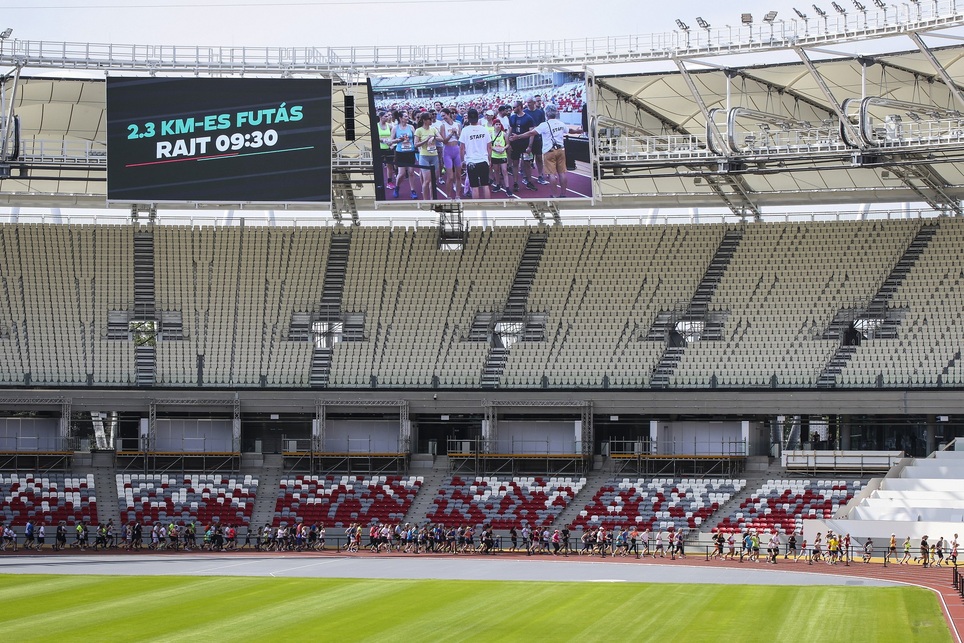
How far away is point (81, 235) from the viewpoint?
6550 centimetres

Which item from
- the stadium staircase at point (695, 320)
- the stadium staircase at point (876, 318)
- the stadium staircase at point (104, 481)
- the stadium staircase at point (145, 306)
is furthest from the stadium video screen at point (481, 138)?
the stadium staircase at point (104, 481)

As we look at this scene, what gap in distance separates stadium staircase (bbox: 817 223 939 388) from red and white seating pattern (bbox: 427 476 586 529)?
1184 centimetres

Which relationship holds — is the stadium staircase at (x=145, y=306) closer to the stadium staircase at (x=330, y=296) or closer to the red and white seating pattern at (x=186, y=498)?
the red and white seating pattern at (x=186, y=498)

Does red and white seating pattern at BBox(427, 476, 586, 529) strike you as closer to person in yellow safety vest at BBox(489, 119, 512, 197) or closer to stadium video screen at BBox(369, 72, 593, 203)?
stadium video screen at BBox(369, 72, 593, 203)

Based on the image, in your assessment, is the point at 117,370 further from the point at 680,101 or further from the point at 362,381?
the point at 680,101

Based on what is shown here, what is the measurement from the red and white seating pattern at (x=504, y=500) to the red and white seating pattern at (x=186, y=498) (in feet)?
27.1

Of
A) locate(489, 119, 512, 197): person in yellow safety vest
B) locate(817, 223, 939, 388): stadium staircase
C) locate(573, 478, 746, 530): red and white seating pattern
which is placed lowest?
locate(573, 478, 746, 530): red and white seating pattern

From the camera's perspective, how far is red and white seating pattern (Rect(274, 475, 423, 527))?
55.6 m

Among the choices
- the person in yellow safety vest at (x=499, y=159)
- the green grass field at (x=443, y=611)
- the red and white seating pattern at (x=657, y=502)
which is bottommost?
the green grass field at (x=443, y=611)

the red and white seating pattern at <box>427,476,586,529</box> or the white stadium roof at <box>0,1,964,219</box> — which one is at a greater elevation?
the white stadium roof at <box>0,1,964,219</box>

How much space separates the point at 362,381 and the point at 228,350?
6.48m

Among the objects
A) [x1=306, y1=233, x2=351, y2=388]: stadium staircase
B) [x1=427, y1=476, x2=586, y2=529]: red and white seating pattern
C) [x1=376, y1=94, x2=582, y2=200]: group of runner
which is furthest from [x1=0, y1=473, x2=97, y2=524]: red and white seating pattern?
[x1=376, y1=94, x2=582, y2=200]: group of runner

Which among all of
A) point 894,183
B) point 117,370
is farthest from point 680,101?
point 117,370

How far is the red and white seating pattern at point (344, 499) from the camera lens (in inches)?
2188
